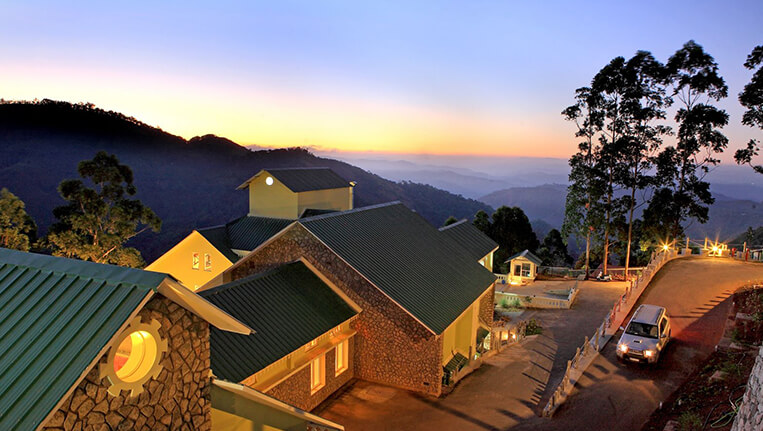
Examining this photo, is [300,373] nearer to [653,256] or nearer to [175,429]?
[175,429]

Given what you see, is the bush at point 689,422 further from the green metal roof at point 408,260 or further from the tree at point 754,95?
the tree at point 754,95

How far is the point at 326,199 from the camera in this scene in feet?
106

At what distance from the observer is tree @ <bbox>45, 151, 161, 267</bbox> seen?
25406mm

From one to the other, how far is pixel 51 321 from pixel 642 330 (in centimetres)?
1887

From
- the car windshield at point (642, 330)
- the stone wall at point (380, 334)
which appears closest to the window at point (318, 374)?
the stone wall at point (380, 334)

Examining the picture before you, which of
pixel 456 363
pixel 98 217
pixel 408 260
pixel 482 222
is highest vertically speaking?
pixel 98 217

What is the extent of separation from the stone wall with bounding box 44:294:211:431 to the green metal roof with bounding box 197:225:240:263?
22192mm

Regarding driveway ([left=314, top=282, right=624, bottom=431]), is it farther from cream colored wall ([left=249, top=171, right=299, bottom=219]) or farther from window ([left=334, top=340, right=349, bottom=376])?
cream colored wall ([left=249, top=171, right=299, bottom=219])

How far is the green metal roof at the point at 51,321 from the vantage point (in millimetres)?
4809

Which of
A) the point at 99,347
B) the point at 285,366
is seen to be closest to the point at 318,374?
the point at 285,366

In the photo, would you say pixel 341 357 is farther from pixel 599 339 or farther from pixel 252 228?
pixel 252 228

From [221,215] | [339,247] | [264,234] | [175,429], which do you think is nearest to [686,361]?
[339,247]

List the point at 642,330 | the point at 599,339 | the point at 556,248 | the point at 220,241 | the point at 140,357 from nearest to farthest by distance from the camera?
the point at 140,357, the point at 642,330, the point at 599,339, the point at 220,241, the point at 556,248

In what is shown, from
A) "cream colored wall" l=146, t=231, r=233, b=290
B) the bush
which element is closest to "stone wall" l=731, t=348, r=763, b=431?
the bush
